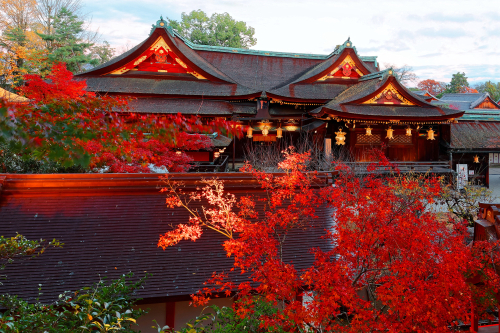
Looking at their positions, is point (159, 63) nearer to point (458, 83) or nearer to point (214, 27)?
point (214, 27)

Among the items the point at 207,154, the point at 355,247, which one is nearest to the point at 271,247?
the point at 355,247

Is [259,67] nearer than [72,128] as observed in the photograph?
No

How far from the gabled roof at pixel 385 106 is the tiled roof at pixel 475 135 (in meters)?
2.61

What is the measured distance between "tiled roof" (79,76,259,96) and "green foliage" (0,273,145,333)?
11645 mm

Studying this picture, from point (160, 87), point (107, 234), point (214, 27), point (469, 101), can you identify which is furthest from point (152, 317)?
point (469, 101)

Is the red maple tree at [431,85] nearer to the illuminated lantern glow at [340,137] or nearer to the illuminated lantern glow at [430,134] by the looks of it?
the illuminated lantern glow at [430,134]

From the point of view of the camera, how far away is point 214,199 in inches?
246

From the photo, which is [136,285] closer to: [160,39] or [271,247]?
A: [271,247]

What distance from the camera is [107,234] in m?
5.71

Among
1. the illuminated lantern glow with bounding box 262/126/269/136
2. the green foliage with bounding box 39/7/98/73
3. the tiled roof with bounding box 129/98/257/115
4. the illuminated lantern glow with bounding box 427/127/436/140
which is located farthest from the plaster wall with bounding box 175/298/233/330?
the green foliage with bounding box 39/7/98/73

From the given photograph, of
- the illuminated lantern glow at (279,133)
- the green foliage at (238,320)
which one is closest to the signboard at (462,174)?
the illuminated lantern glow at (279,133)

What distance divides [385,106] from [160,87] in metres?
11.8

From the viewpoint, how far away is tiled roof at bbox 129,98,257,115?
1423 cm

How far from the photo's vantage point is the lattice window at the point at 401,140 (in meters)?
17.1
